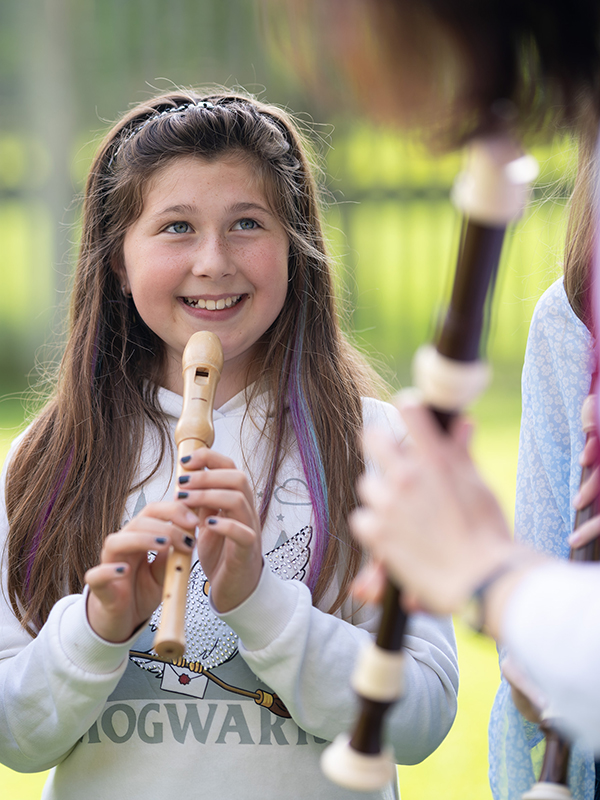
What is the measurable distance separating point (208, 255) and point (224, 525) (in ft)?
1.56

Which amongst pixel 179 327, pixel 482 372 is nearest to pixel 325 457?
pixel 179 327

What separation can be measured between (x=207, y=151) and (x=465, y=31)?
0.79 meters

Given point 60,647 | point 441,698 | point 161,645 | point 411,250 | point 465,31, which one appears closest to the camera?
point 465,31

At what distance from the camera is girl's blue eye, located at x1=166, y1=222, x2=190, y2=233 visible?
53.3 inches

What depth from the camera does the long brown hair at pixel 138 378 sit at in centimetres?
133

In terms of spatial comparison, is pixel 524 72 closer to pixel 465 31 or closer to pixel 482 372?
pixel 465 31

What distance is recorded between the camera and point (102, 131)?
6629 mm

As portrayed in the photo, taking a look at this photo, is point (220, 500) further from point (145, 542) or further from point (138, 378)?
point (138, 378)

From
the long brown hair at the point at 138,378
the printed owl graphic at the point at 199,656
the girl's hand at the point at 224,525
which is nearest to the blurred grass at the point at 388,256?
the long brown hair at the point at 138,378

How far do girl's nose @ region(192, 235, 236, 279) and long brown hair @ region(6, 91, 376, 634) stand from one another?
0.14m

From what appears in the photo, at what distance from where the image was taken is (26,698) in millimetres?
1151

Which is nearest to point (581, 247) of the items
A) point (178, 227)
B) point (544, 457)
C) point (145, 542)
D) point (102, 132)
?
point (544, 457)

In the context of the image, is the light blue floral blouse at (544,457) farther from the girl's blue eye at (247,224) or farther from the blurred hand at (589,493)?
the girl's blue eye at (247,224)

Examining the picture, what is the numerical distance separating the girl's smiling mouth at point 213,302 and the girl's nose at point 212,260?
4 cm
